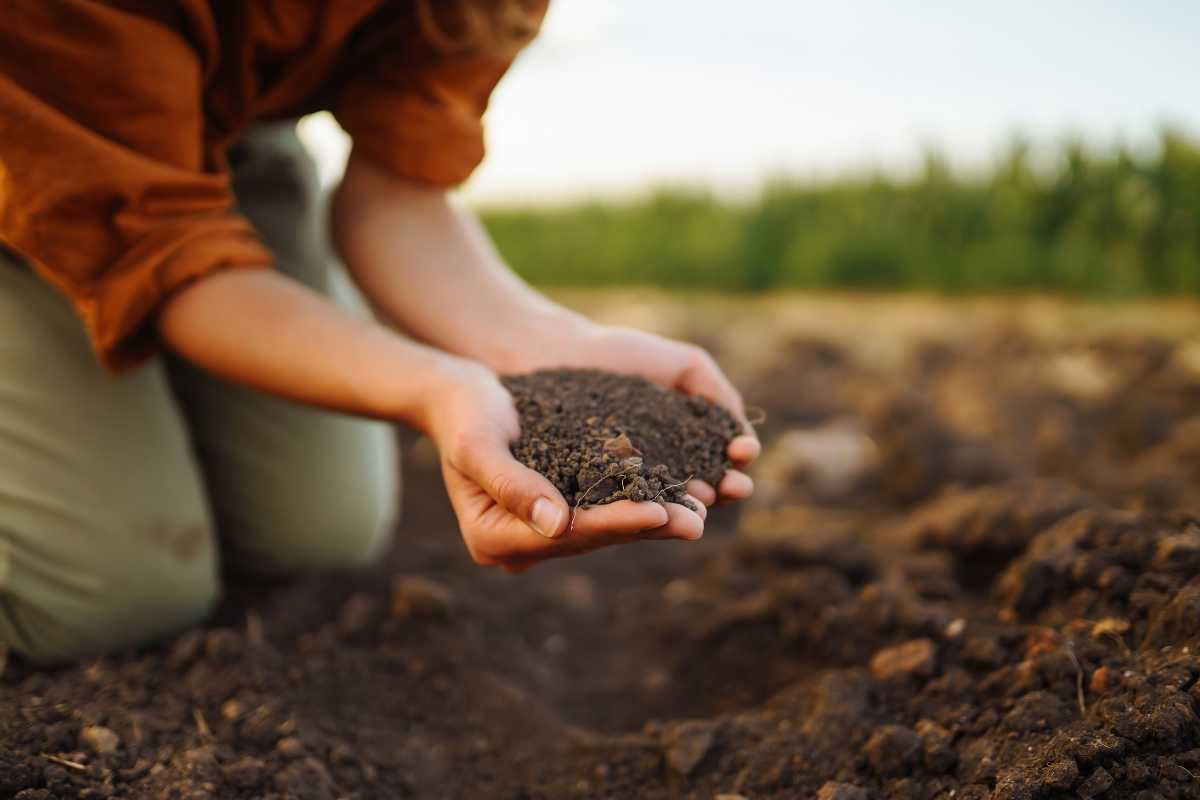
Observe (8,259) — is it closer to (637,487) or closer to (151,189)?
(151,189)

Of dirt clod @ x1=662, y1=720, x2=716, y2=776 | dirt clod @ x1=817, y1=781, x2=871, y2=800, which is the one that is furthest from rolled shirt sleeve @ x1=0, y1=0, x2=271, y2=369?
dirt clod @ x1=817, y1=781, x2=871, y2=800

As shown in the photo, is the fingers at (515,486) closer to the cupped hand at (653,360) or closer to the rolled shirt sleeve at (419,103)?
the cupped hand at (653,360)

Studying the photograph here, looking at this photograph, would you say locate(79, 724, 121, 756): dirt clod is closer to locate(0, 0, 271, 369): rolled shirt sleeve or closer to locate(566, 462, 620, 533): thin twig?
locate(0, 0, 271, 369): rolled shirt sleeve

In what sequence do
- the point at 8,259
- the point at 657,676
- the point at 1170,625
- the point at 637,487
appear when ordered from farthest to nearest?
the point at 657,676 < the point at 8,259 < the point at 1170,625 < the point at 637,487

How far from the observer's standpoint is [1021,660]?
1.27 m

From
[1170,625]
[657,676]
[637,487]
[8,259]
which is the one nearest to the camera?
[637,487]

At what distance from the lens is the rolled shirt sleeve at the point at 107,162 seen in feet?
3.83

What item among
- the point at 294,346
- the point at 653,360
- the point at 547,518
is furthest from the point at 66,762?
the point at 653,360

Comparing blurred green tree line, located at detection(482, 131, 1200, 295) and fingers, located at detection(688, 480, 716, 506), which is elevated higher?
fingers, located at detection(688, 480, 716, 506)

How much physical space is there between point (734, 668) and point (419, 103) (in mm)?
1100

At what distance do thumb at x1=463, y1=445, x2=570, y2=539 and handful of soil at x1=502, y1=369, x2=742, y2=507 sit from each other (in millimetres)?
49

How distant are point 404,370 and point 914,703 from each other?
84 cm

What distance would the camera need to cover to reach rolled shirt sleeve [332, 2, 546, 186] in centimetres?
151

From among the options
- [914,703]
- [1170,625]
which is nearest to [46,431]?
[914,703]
